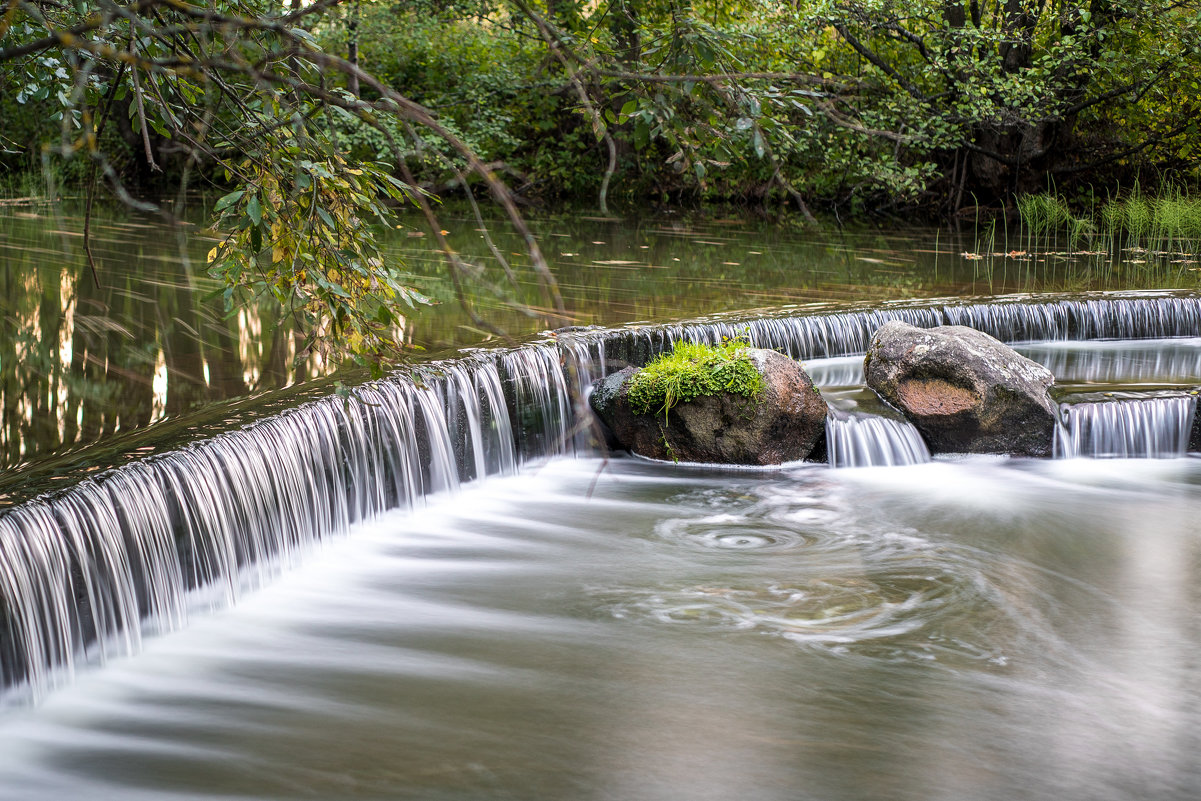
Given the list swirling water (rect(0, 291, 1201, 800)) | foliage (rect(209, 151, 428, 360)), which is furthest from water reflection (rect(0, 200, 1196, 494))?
swirling water (rect(0, 291, 1201, 800))

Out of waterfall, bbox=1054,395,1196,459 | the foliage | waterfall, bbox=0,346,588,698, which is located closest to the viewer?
the foliage

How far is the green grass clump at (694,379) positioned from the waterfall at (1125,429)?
7.78 ft

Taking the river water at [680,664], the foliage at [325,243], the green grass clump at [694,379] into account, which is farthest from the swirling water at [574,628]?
the green grass clump at [694,379]

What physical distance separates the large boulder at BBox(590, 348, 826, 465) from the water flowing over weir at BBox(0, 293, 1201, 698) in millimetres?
409

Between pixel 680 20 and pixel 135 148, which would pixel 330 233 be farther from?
pixel 135 148

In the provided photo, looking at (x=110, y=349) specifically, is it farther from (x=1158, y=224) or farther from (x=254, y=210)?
(x=1158, y=224)

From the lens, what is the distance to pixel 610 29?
9.73 ft

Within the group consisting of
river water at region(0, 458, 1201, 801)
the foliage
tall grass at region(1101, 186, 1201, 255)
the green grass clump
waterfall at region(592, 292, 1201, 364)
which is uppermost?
tall grass at region(1101, 186, 1201, 255)

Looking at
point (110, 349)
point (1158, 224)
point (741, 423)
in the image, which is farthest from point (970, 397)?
point (1158, 224)

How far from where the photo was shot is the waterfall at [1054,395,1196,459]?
8476 mm

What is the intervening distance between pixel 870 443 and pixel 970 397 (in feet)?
2.58

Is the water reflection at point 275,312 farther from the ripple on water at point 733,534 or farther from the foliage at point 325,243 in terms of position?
the ripple on water at point 733,534

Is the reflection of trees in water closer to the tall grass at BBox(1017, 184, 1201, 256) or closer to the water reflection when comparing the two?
the water reflection

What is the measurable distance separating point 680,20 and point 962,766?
3.07 m
